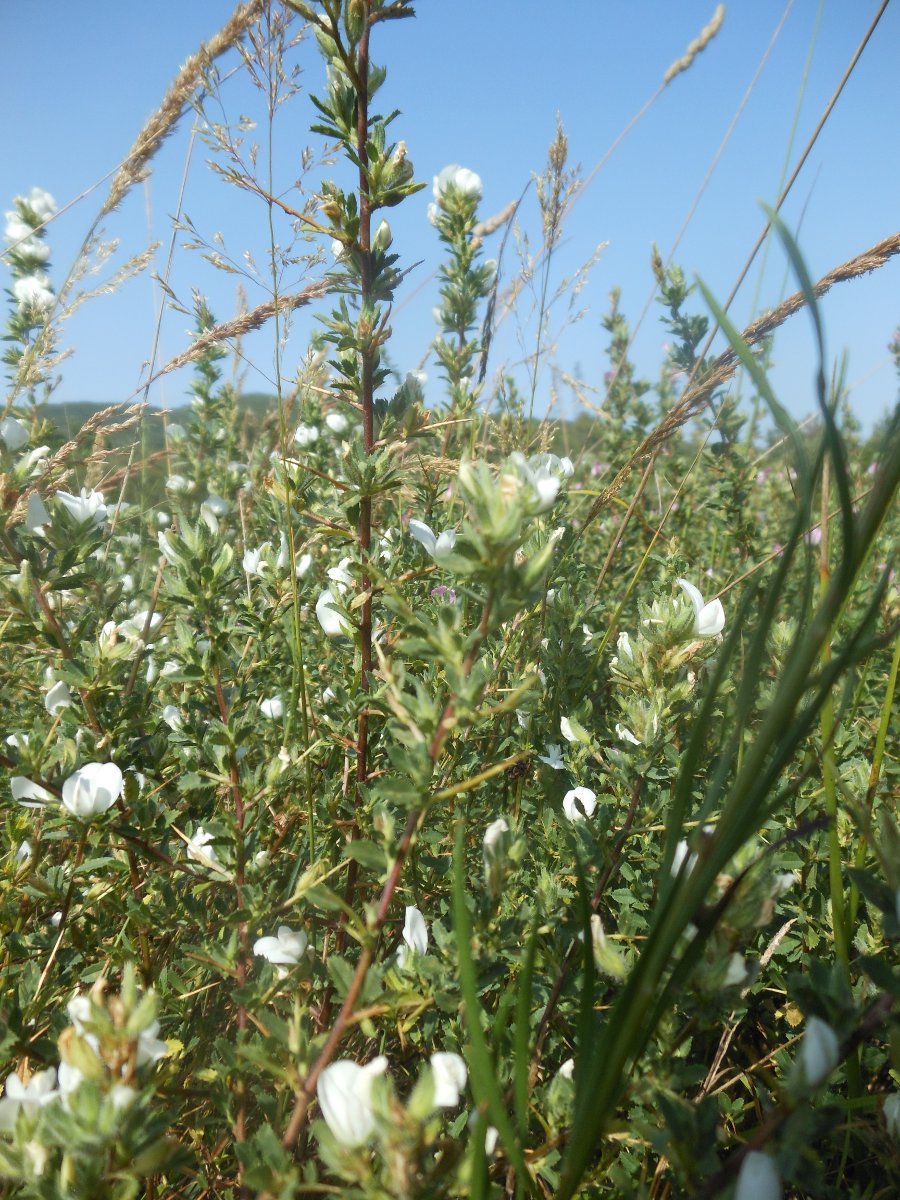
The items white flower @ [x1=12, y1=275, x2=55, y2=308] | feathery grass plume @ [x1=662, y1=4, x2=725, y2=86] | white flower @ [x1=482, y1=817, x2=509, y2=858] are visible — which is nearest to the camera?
white flower @ [x1=482, y1=817, x2=509, y2=858]

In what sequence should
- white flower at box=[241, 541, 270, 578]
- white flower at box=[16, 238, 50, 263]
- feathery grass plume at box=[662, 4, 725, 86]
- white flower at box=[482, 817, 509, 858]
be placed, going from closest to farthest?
white flower at box=[482, 817, 509, 858]
white flower at box=[241, 541, 270, 578]
feathery grass plume at box=[662, 4, 725, 86]
white flower at box=[16, 238, 50, 263]

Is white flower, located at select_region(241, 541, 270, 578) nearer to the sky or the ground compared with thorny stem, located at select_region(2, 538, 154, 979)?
nearer to the sky

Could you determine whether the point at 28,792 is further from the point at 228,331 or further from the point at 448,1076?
the point at 228,331

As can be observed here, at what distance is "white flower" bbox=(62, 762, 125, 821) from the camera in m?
1.07

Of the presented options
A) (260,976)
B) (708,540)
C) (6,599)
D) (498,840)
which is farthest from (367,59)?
(708,540)

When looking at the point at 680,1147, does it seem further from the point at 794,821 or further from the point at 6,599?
the point at 6,599

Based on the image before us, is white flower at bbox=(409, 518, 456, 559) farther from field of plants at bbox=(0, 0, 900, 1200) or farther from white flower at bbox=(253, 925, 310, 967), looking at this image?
white flower at bbox=(253, 925, 310, 967)

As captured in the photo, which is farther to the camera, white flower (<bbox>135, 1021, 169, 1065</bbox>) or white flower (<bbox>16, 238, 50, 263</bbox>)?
white flower (<bbox>16, 238, 50, 263</bbox>)

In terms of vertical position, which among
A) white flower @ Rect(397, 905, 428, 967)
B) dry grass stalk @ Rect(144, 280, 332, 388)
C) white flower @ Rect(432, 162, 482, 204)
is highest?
white flower @ Rect(432, 162, 482, 204)

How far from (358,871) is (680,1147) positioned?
65 cm

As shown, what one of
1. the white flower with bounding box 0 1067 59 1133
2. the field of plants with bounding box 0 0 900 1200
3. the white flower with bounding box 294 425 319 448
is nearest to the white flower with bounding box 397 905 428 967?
the field of plants with bounding box 0 0 900 1200

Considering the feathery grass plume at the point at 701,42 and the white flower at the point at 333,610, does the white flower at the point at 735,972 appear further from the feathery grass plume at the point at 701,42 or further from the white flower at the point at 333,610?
the feathery grass plume at the point at 701,42

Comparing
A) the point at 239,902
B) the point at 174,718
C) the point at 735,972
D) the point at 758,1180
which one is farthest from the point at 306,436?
the point at 758,1180

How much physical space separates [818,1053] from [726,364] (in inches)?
56.1
